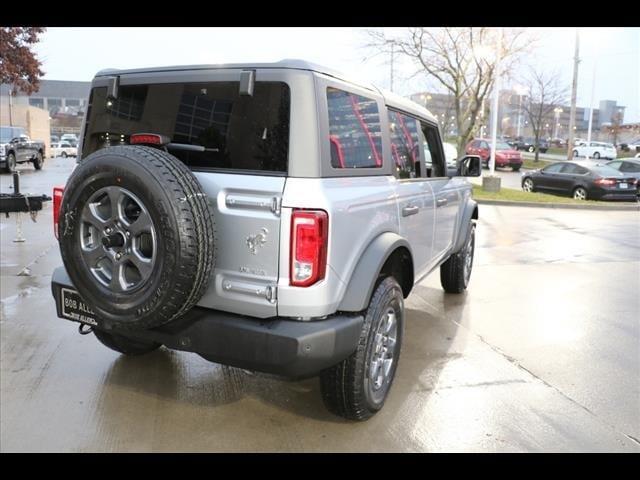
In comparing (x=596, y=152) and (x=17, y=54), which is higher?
(x=17, y=54)

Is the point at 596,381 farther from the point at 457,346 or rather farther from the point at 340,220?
the point at 340,220

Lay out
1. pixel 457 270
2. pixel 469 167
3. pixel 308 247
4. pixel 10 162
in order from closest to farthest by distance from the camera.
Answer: pixel 308 247 < pixel 469 167 < pixel 457 270 < pixel 10 162

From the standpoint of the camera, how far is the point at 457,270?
237 inches

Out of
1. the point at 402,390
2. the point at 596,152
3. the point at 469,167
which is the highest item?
the point at 596,152

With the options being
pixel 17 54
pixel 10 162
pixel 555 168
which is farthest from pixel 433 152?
pixel 10 162

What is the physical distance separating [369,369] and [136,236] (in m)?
1.47

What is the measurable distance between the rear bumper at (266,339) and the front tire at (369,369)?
0.51 feet

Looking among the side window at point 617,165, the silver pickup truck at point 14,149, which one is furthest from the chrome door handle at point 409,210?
the silver pickup truck at point 14,149

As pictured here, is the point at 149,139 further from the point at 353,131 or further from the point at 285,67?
the point at 353,131

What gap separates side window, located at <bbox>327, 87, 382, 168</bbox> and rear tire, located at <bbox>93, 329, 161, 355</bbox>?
76.3 inches

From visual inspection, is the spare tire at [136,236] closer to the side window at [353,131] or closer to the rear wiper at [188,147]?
the rear wiper at [188,147]

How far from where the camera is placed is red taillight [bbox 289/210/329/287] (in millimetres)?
2607

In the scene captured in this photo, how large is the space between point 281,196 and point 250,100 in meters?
0.59

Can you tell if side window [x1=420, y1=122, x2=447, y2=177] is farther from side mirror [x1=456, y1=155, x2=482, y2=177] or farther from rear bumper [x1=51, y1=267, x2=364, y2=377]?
rear bumper [x1=51, y1=267, x2=364, y2=377]
